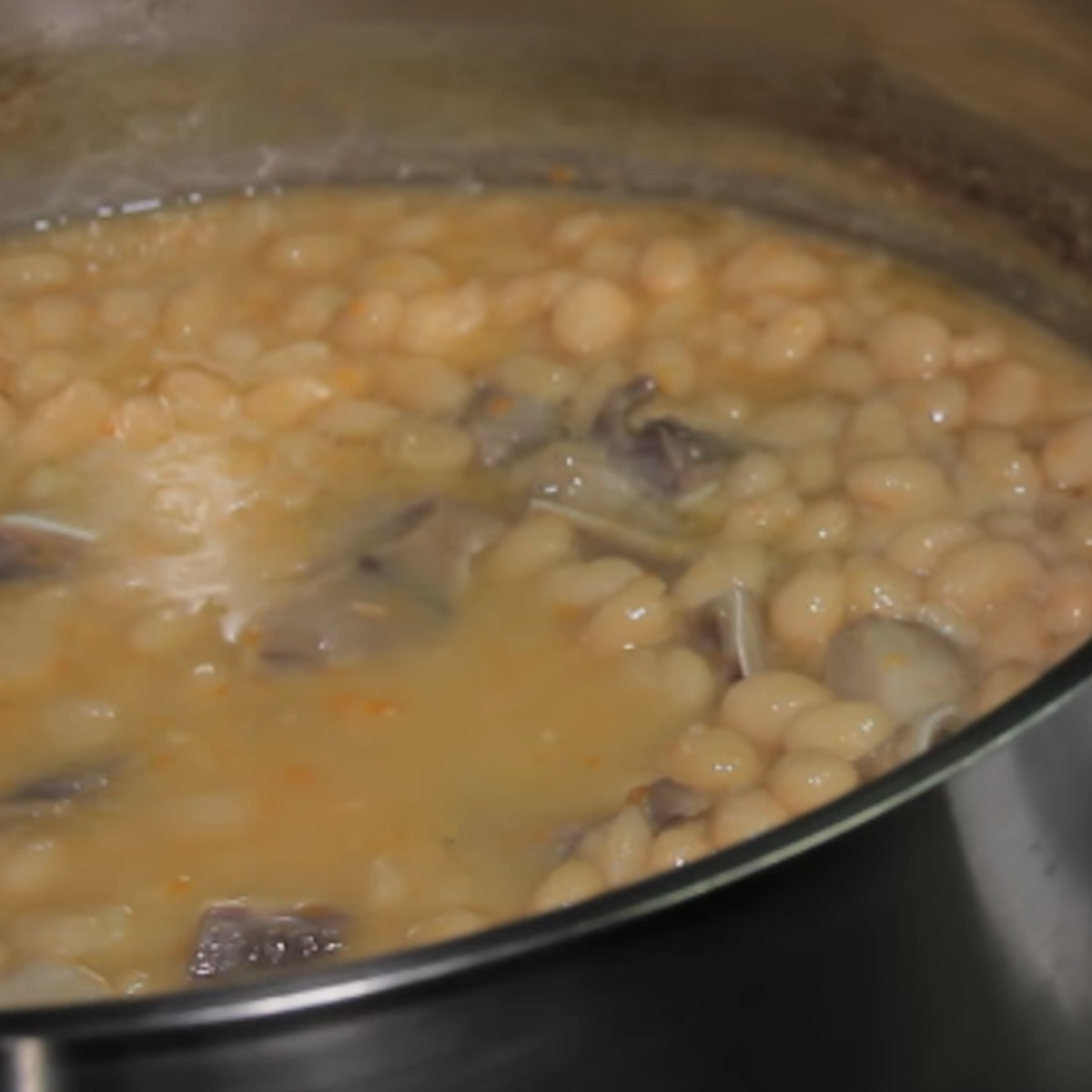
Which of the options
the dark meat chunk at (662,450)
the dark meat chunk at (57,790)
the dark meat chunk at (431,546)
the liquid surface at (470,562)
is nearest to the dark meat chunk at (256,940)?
the liquid surface at (470,562)

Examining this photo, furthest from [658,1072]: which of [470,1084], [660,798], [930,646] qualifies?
[930,646]

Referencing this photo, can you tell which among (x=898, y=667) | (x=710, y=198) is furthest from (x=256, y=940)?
(x=710, y=198)

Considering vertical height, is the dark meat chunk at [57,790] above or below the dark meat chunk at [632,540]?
below

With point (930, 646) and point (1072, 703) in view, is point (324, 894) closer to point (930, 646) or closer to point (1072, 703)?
point (930, 646)

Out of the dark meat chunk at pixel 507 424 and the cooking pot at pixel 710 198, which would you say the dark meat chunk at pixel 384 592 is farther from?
the cooking pot at pixel 710 198

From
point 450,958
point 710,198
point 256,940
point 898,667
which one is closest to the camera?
point 450,958

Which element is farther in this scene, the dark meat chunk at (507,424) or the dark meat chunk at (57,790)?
the dark meat chunk at (507,424)

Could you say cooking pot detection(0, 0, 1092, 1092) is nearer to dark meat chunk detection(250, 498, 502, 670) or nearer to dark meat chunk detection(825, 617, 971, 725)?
dark meat chunk detection(825, 617, 971, 725)

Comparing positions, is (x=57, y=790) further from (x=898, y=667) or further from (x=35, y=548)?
(x=898, y=667)
